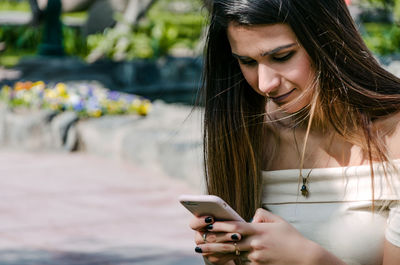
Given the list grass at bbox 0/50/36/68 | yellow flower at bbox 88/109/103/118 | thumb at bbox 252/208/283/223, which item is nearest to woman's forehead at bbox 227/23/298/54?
thumb at bbox 252/208/283/223

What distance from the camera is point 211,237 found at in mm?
1913

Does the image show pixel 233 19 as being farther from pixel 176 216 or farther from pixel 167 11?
pixel 167 11

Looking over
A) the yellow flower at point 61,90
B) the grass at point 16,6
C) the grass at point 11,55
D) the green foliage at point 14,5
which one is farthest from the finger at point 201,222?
the green foliage at point 14,5

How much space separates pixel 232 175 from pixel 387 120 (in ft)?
A: 1.62

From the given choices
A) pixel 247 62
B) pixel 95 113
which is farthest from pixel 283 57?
pixel 95 113

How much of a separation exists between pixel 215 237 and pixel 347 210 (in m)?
0.39

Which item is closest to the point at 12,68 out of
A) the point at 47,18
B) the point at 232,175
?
the point at 47,18

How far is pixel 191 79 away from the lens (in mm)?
13094

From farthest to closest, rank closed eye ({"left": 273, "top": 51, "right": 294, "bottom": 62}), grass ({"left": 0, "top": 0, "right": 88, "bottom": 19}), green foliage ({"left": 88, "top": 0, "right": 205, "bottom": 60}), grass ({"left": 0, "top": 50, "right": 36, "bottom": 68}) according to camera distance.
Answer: grass ({"left": 0, "top": 0, "right": 88, "bottom": 19}) < grass ({"left": 0, "top": 50, "right": 36, "bottom": 68}) < green foliage ({"left": 88, "top": 0, "right": 205, "bottom": 60}) < closed eye ({"left": 273, "top": 51, "right": 294, "bottom": 62})

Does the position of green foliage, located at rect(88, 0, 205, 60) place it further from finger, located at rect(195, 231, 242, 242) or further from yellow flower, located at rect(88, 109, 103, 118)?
finger, located at rect(195, 231, 242, 242)

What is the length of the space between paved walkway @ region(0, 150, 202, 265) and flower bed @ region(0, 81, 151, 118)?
939 mm

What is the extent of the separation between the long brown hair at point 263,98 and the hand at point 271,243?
0.34 m

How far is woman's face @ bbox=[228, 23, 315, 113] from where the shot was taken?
1995 millimetres

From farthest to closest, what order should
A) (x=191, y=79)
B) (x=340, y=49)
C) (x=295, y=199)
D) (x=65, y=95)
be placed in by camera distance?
(x=191, y=79) → (x=65, y=95) → (x=295, y=199) → (x=340, y=49)
